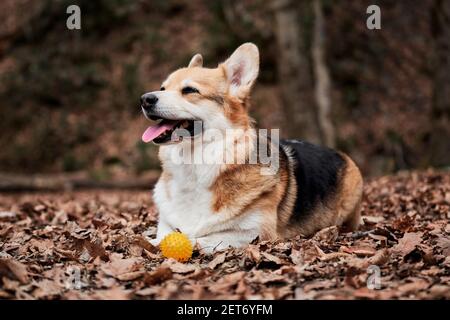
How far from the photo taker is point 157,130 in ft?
16.2

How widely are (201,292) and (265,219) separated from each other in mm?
1532

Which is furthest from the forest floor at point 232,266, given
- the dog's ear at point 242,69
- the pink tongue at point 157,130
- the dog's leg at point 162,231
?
the dog's ear at point 242,69

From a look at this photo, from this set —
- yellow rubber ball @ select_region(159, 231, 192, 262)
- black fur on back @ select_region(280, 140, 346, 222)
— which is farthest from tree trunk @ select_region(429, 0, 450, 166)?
yellow rubber ball @ select_region(159, 231, 192, 262)

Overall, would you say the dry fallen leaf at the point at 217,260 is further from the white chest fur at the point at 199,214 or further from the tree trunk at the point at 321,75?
the tree trunk at the point at 321,75

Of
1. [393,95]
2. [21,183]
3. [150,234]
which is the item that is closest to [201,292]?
[150,234]

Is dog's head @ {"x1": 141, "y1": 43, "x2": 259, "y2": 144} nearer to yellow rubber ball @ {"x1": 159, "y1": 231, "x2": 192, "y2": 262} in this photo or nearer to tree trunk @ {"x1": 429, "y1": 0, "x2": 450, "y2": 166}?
yellow rubber ball @ {"x1": 159, "y1": 231, "x2": 192, "y2": 262}

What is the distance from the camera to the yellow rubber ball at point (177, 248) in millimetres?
4344

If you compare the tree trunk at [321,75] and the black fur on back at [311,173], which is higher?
the tree trunk at [321,75]

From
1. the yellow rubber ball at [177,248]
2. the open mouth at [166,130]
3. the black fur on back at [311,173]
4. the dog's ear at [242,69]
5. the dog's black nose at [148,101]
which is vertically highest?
the dog's ear at [242,69]

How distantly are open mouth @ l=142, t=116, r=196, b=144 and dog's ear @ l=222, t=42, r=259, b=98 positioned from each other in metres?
0.51

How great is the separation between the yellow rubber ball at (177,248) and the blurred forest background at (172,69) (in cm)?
871

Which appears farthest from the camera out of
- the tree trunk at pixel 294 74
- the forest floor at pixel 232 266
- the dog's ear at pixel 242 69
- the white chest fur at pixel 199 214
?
the tree trunk at pixel 294 74

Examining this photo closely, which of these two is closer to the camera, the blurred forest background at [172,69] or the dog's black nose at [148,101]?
the dog's black nose at [148,101]
